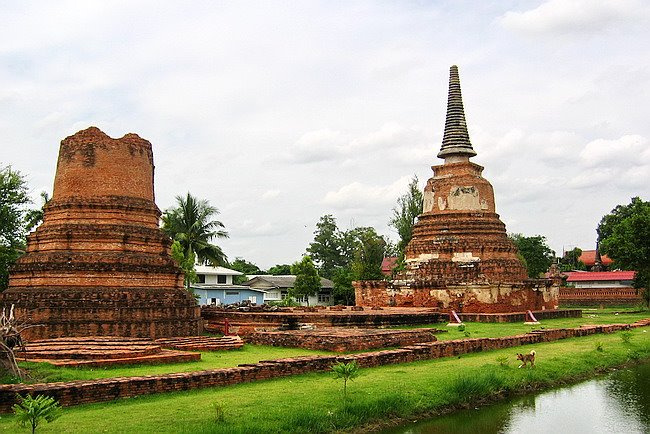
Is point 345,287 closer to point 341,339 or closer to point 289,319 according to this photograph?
point 289,319

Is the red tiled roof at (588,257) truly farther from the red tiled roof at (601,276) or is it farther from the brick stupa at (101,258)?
the brick stupa at (101,258)

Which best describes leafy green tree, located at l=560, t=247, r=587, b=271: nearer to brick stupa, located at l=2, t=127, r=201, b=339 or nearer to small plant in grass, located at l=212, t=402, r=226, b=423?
brick stupa, located at l=2, t=127, r=201, b=339

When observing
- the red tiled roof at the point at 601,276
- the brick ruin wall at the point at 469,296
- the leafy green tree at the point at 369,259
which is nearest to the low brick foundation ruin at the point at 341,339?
the brick ruin wall at the point at 469,296

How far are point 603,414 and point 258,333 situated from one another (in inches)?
386

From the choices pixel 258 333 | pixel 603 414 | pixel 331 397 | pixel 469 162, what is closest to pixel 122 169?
pixel 258 333

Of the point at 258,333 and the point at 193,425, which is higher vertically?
the point at 258,333

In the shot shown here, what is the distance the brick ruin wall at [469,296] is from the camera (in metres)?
31.0

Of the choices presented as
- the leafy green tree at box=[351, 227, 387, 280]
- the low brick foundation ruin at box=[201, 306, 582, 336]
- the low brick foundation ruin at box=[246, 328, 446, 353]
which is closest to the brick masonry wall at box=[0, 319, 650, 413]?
the low brick foundation ruin at box=[246, 328, 446, 353]

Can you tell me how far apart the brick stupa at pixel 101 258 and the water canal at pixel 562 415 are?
1038 centimetres

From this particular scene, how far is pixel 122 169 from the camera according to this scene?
2192cm

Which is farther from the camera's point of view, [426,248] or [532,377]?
[426,248]

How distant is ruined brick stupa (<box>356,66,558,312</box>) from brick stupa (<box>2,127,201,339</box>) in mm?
14038

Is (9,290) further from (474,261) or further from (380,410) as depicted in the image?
(474,261)

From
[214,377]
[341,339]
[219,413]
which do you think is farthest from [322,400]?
[341,339]
